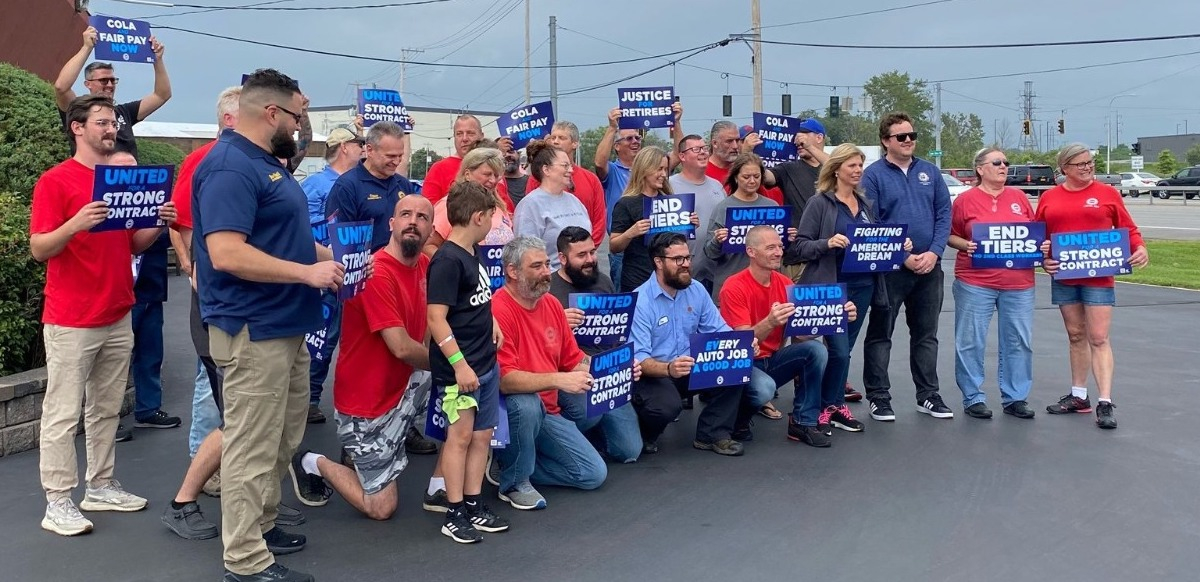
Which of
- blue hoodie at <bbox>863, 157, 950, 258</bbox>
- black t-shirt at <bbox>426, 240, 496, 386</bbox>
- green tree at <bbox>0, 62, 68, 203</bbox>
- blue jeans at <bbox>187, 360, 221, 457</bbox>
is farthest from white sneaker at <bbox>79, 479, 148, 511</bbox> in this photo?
blue hoodie at <bbox>863, 157, 950, 258</bbox>

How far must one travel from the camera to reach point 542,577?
4641 mm

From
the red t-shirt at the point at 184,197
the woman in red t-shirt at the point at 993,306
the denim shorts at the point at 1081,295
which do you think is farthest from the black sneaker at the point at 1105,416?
the red t-shirt at the point at 184,197

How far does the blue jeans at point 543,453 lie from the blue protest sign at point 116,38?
501cm

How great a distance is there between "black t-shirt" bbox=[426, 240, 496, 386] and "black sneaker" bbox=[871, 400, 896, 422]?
141 inches

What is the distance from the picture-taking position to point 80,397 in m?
5.30

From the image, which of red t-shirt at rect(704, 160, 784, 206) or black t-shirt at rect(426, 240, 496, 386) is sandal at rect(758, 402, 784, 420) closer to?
red t-shirt at rect(704, 160, 784, 206)

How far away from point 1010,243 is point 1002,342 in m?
0.78

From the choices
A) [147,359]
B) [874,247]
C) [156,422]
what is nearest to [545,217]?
[874,247]

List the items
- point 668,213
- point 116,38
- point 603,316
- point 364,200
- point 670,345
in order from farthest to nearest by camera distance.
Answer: point 116,38, point 668,213, point 364,200, point 670,345, point 603,316

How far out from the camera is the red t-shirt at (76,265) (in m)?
5.26

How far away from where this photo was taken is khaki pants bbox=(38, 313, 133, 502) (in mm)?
5188

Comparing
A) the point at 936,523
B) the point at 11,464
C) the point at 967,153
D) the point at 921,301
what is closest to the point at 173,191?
the point at 11,464

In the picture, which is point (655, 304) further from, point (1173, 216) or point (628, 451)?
point (1173, 216)

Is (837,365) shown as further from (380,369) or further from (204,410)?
(204,410)
